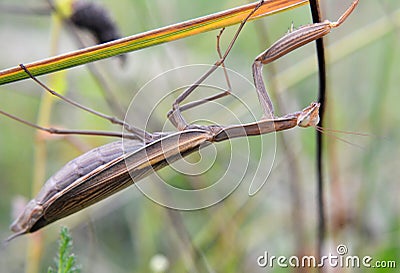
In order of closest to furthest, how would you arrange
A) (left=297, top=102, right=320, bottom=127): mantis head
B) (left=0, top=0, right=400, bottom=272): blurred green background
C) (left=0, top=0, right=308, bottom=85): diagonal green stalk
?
(left=0, top=0, right=308, bottom=85): diagonal green stalk, (left=297, top=102, right=320, bottom=127): mantis head, (left=0, top=0, right=400, bottom=272): blurred green background

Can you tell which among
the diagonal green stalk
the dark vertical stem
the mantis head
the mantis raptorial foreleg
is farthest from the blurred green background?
the diagonal green stalk

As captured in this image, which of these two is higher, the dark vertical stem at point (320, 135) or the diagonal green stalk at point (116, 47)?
the dark vertical stem at point (320, 135)

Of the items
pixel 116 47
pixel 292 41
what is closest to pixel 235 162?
pixel 292 41

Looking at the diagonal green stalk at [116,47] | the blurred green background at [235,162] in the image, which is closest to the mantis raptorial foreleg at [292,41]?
the diagonal green stalk at [116,47]

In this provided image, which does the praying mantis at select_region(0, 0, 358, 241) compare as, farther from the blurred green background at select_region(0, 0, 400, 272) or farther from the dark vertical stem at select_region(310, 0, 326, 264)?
the blurred green background at select_region(0, 0, 400, 272)

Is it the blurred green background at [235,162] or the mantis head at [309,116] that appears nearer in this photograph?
the mantis head at [309,116]

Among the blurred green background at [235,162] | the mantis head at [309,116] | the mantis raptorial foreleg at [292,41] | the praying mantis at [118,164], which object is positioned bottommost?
the praying mantis at [118,164]

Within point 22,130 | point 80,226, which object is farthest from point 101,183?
point 22,130

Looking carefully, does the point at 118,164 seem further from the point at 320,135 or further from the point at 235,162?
the point at 235,162

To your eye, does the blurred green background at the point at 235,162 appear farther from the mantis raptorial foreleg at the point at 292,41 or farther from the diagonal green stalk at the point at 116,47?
the diagonal green stalk at the point at 116,47
